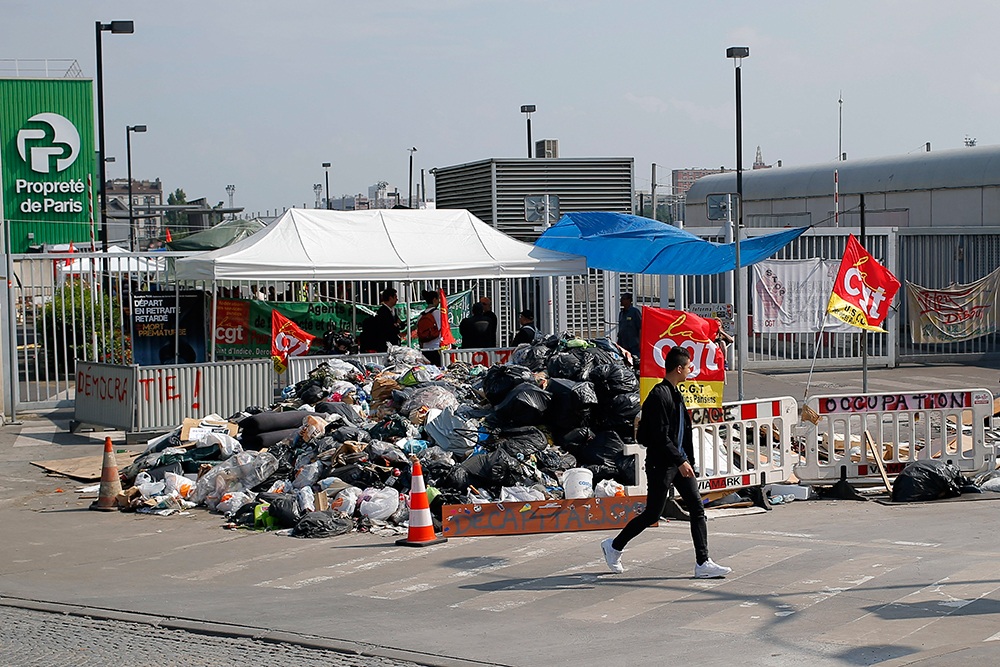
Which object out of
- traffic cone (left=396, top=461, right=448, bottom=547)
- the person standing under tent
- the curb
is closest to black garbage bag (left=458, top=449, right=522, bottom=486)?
traffic cone (left=396, top=461, right=448, bottom=547)

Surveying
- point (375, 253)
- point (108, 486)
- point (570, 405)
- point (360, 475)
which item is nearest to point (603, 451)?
point (570, 405)

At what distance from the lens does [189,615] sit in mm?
7551

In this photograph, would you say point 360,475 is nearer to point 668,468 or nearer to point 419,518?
point 419,518


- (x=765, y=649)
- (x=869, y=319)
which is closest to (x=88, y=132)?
(x=869, y=319)

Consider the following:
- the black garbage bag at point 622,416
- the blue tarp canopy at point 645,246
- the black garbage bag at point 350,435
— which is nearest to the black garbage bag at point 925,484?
the black garbage bag at point 622,416

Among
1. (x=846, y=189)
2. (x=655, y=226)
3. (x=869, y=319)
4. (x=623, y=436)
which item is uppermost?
(x=846, y=189)

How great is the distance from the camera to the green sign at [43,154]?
3288cm

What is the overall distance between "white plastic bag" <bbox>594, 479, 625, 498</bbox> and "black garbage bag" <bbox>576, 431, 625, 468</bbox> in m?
0.42

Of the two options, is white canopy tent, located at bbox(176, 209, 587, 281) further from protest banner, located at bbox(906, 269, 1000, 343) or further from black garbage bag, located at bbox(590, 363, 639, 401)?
protest banner, located at bbox(906, 269, 1000, 343)

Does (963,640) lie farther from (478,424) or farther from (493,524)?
(478,424)

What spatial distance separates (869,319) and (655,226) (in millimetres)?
4891

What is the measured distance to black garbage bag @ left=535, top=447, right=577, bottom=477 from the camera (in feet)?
36.7

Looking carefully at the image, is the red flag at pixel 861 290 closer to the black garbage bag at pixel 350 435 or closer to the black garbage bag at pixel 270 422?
the black garbage bag at pixel 350 435

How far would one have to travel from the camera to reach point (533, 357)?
1335cm
